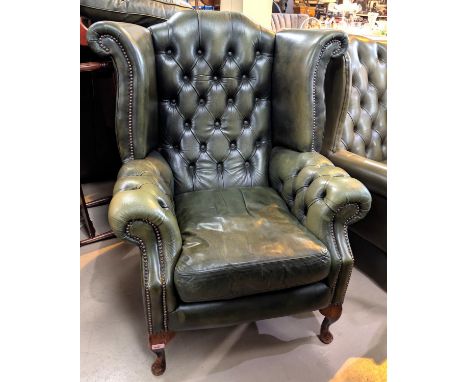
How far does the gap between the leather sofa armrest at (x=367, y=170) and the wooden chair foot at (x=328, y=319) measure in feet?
1.88

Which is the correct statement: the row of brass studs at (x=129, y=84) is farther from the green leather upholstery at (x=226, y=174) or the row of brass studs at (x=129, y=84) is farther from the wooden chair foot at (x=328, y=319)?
the wooden chair foot at (x=328, y=319)

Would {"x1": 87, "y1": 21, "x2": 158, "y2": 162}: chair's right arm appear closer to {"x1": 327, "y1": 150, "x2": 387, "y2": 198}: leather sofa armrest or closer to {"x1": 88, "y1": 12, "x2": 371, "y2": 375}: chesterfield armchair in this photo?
{"x1": 88, "y1": 12, "x2": 371, "y2": 375}: chesterfield armchair

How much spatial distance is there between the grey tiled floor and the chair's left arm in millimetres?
256

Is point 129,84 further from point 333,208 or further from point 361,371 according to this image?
point 361,371

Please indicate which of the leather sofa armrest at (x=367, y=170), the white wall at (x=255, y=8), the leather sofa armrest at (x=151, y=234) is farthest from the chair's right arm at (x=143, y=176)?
the white wall at (x=255, y=8)

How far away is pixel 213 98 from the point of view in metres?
1.68

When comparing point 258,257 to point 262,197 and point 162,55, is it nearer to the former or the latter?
point 262,197

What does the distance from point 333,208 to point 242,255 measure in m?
0.37

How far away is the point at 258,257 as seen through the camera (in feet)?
3.93

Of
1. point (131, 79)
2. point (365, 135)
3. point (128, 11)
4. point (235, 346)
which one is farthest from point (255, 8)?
point (235, 346)

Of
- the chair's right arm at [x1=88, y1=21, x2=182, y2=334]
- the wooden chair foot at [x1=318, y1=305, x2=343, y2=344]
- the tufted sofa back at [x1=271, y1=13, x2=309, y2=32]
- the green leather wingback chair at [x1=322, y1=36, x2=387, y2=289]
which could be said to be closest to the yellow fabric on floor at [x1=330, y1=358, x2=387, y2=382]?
the wooden chair foot at [x1=318, y1=305, x2=343, y2=344]

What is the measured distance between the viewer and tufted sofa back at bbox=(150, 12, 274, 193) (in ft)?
5.24

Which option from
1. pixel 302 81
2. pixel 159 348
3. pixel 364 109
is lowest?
pixel 159 348
